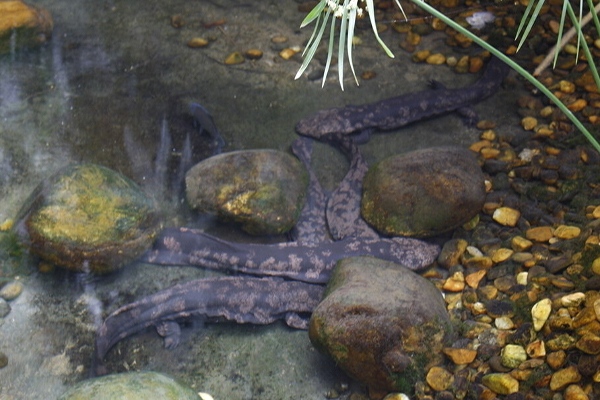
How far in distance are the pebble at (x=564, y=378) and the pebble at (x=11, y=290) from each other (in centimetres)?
374

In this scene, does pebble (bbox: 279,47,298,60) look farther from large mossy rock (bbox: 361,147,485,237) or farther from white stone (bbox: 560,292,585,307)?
white stone (bbox: 560,292,585,307)

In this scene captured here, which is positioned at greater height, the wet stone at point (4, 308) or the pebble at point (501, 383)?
the pebble at point (501, 383)

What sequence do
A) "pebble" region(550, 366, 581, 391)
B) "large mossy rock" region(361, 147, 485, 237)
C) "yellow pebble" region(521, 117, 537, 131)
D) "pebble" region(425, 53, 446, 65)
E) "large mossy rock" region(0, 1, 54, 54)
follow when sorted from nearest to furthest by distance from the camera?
"pebble" region(550, 366, 581, 391) < "large mossy rock" region(361, 147, 485, 237) < "yellow pebble" region(521, 117, 537, 131) < "large mossy rock" region(0, 1, 54, 54) < "pebble" region(425, 53, 446, 65)

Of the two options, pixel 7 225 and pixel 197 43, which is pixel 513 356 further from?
pixel 197 43

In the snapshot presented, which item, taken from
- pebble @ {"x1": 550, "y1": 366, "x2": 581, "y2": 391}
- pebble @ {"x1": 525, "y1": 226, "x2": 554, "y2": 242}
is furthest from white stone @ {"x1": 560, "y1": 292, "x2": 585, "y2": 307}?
pebble @ {"x1": 525, "y1": 226, "x2": 554, "y2": 242}

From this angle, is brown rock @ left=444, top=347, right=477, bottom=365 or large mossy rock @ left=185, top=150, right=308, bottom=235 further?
large mossy rock @ left=185, top=150, right=308, bottom=235

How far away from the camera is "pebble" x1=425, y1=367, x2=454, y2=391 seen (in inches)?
142

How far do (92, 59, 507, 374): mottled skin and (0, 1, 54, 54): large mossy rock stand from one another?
346cm

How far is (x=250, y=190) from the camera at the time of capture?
506cm

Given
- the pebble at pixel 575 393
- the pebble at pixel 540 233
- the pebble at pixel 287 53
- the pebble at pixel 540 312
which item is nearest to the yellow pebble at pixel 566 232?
the pebble at pixel 540 233

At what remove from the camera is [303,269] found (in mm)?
4938

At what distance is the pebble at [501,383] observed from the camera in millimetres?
3320

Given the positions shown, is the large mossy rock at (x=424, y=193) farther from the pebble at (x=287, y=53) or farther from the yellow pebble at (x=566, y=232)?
the pebble at (x=287, y=53)

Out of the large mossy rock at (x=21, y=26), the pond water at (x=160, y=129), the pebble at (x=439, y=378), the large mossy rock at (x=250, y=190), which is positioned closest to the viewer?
the pebble at (x=439, y=378)
